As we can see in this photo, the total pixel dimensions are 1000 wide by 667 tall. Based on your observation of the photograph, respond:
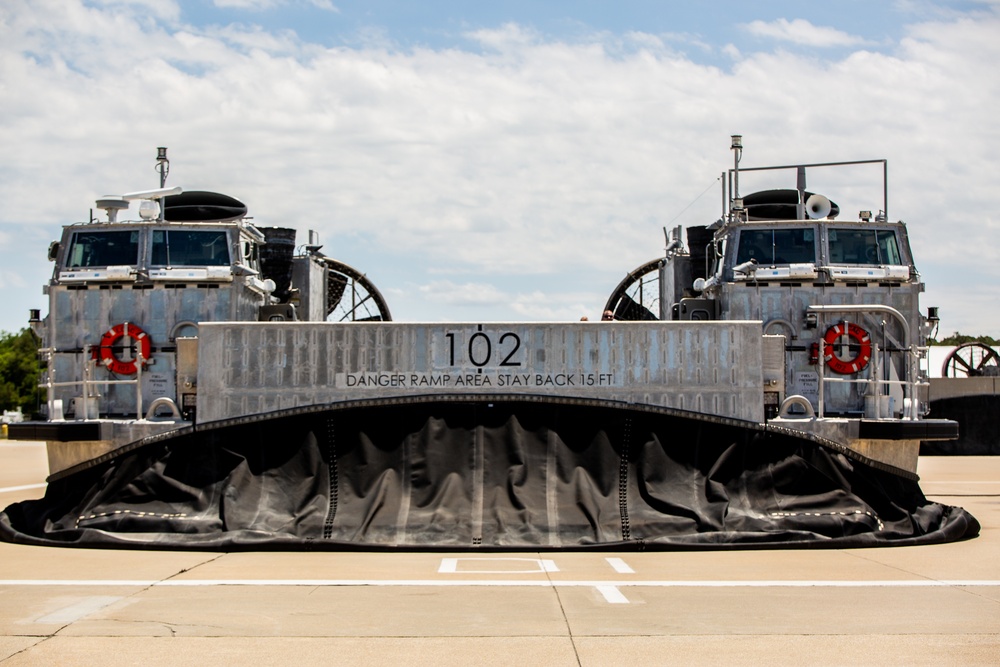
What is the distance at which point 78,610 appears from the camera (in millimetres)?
6820

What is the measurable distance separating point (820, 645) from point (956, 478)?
1547cm

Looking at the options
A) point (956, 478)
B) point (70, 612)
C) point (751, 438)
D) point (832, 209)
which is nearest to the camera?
point (70, 612)

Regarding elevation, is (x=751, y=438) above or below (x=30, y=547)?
above

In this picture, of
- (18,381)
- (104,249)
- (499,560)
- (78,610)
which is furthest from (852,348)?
(18,381)

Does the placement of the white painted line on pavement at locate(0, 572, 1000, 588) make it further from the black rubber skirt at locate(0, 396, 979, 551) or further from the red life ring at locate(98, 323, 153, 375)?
the red life ring at locate(98, 323, 153, 375)

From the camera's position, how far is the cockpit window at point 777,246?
1369 cm

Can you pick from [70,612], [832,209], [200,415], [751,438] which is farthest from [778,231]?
[70,612]

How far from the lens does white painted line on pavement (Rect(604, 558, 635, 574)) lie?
336 inches

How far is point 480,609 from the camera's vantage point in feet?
22.8

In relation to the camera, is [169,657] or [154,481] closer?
[169,657]

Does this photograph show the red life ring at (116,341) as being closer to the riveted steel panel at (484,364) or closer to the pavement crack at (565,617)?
the riveted steel panel at (484,364)

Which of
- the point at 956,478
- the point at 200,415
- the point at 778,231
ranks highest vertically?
the point at 778,231

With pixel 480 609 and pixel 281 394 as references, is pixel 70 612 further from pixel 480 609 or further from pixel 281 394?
pixel 281 394

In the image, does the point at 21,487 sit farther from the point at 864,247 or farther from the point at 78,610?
the point at 864,247
